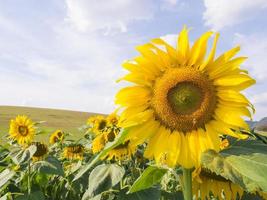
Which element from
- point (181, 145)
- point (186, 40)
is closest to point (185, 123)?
point (181, 145)

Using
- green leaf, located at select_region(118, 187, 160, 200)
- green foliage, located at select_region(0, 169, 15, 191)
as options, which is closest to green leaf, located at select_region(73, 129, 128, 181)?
green leaf, located at select_region(118, 187, 160, 200)

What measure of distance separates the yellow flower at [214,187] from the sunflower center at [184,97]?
0.57 meters

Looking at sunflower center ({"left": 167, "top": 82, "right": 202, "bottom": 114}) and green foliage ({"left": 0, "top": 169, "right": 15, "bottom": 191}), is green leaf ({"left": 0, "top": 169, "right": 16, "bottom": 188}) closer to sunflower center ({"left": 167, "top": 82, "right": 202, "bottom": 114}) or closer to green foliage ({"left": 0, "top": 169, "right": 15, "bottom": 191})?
green foliage ({"left": 0, "top": 169, "right": 15, "bottom": 191})

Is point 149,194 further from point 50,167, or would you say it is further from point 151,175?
point 50,167

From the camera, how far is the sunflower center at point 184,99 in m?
2.02

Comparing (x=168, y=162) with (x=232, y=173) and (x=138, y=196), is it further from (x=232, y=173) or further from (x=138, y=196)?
(x=138, y=196)

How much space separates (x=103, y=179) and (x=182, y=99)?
1.14 metres

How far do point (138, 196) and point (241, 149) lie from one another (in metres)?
1.32

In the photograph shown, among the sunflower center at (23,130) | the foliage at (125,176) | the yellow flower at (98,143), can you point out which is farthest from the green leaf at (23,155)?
the sunflower center at (23,130)

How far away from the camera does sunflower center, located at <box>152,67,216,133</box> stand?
6.64ft

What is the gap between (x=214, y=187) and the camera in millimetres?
2545

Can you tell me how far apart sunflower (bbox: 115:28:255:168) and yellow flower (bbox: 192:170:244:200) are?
1.82 feet

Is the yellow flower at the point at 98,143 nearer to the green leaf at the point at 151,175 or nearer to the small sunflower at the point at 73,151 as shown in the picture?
the small sunflower at the point at 73,151

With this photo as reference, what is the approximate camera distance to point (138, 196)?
Result: 2898 mm
